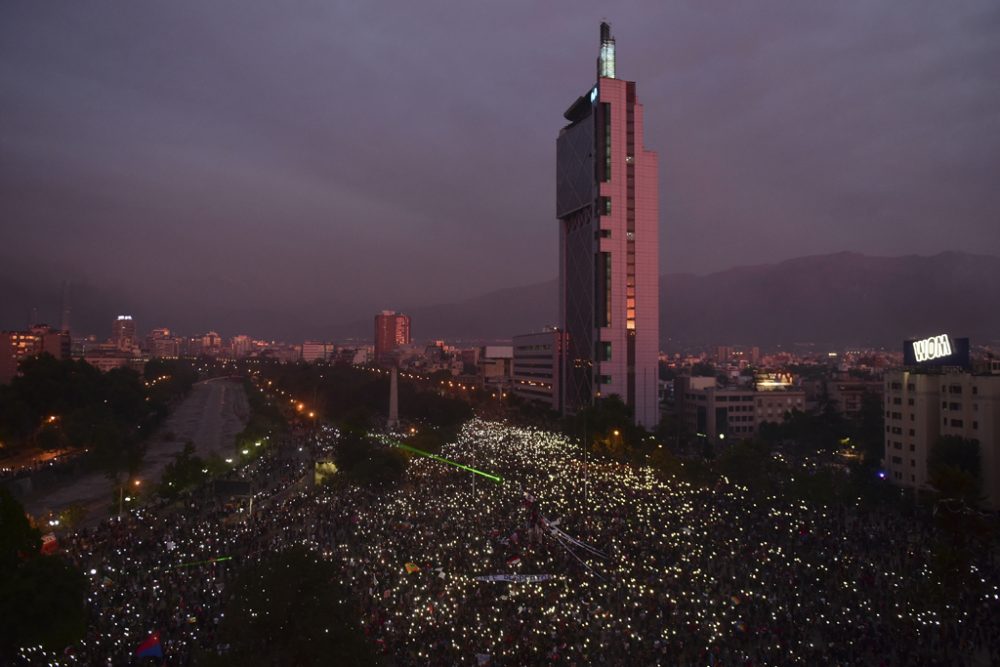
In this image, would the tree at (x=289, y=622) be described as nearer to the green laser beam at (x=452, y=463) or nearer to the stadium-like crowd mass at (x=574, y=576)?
the stadium-like crowd mass at (x=574, y=576)

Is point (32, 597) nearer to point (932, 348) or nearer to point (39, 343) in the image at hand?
point (932, 348)

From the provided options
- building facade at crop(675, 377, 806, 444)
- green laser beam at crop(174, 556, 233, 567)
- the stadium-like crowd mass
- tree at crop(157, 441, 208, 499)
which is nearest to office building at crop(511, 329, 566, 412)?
building facade at crop(675, 377, 806, 444)

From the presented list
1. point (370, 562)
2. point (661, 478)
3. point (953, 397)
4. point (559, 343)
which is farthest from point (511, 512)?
point (559, 343)

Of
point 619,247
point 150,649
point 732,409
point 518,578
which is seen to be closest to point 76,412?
point 150,649

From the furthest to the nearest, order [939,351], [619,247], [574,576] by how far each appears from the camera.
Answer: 1. [619,247]
2. [939,351]
3. [574,576]

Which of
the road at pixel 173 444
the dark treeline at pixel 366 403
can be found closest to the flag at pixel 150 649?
the road at pixel 173 444

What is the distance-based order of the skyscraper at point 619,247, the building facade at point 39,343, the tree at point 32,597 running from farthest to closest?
the building facade at point 39,343 → the skyscraper at point 619,247 → the tree at point 32,597

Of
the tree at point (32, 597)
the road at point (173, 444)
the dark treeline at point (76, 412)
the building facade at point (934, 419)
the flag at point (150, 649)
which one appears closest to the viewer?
the tree at point (32, 597)
